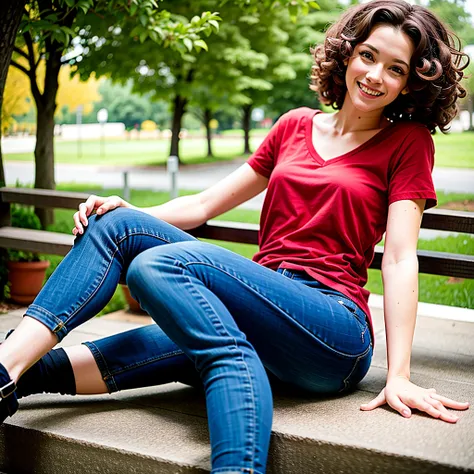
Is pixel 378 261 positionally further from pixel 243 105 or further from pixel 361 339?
pixel 243 105

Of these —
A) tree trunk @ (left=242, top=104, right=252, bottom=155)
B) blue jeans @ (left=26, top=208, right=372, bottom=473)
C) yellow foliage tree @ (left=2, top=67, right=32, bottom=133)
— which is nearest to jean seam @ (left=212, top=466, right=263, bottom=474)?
blue jeans @ (left=26, top=208, right=372, bottom=473)

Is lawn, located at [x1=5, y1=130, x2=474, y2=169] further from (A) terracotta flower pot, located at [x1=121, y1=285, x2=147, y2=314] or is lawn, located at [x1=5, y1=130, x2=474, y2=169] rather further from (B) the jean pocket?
(B) the jean pocket

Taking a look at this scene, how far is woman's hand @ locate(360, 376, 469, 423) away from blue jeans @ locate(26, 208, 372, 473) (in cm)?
11

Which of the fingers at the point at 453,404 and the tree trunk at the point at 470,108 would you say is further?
the tree trunk at the point at 470,108

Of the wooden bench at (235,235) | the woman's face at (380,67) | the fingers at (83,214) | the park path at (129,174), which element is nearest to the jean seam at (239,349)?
the fingers at (83,214)

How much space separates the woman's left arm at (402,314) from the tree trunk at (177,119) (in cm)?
274

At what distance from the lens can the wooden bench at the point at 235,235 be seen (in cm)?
227

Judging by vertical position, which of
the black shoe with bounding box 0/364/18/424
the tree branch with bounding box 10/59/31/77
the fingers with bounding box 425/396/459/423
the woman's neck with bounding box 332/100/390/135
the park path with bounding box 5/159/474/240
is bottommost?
the fingers with bounding box 425/396/459/423

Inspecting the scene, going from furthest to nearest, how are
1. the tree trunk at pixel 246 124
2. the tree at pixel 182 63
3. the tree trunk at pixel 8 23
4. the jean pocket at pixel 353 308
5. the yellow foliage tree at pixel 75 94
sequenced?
the yellow foliage tree at pixel 75 94, the tree at pixel 182 63, the tree trunk at pixel 246 124, the tree trunk at pixel 8 23, the jean pocket at pixel 353 308

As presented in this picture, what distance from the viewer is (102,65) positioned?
13.6 feet

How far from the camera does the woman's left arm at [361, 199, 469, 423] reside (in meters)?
1.64

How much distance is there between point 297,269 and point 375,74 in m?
0.52

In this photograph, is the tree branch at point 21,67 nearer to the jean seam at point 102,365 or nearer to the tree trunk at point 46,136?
the tree trunk at point 46,136

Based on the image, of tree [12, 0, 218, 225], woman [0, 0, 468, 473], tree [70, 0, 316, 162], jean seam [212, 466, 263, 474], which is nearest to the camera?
jean seam [212, 466, 263, 474]
